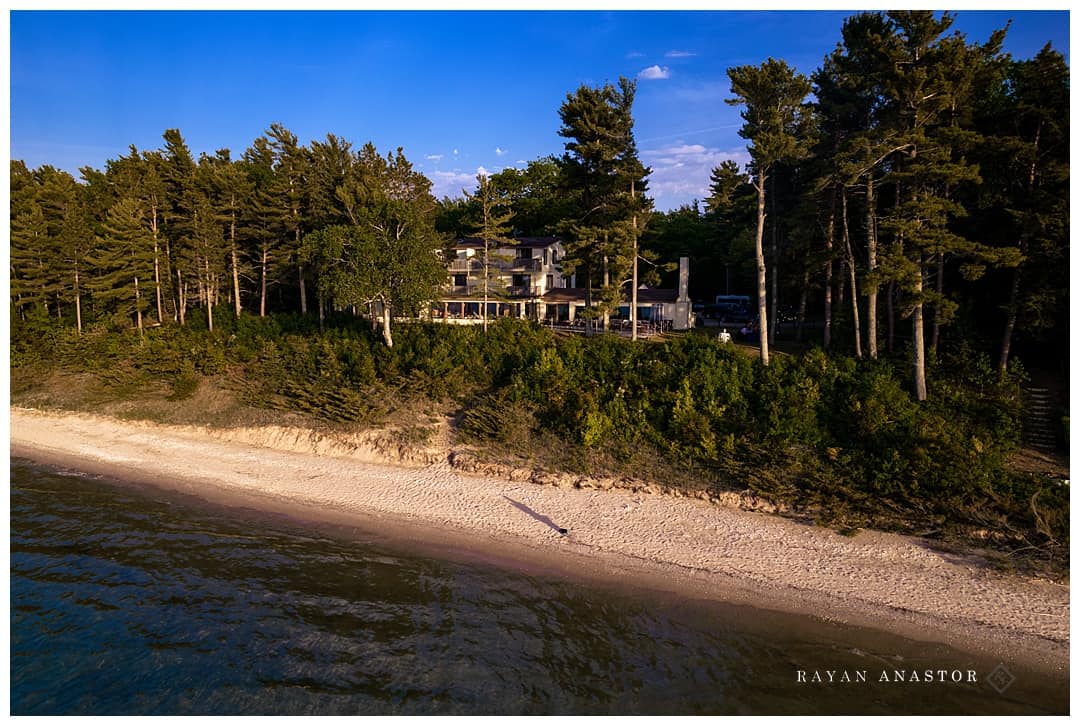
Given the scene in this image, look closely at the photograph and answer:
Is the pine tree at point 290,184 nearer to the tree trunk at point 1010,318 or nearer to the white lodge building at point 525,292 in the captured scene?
the white lodge building at point 525,292

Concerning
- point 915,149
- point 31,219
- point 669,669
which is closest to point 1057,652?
point 669,669

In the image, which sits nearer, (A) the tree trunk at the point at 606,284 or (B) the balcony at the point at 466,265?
(A) the tree trunk at the point at 606,284

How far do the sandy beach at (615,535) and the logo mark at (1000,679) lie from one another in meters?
0.50

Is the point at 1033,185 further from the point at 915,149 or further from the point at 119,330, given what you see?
the point at 119,330

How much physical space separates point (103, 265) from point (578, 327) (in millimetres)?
32092

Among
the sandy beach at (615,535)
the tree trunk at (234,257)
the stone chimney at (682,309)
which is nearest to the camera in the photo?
the sandy beach at (615,535)

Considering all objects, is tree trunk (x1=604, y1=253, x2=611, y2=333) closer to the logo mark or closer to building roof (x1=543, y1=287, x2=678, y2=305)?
building roof (x1=543, y1=287, x2=678, y2=305)

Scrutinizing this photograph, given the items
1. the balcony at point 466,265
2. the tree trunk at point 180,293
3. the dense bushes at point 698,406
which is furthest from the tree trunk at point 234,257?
the balcony at point 466,265

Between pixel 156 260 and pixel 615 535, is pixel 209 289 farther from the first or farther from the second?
pixel 615 535

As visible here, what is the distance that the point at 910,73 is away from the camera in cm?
1925

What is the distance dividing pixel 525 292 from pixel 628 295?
8.47 meters

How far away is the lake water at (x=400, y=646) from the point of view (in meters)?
11.2

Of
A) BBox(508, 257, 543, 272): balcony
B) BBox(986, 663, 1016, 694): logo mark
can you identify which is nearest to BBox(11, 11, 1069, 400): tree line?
BBox(508, 257, 543, 272): balcony

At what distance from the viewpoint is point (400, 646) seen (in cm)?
1278
